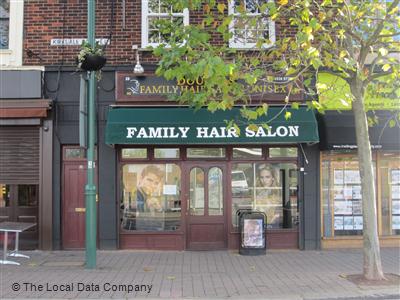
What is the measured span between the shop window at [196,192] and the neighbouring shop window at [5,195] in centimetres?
439

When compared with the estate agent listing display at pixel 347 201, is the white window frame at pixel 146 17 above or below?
above

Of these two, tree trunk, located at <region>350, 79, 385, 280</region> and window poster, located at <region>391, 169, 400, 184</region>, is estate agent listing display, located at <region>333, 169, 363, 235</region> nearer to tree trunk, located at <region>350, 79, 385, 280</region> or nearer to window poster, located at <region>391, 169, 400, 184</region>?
window poster, located at <region>391, 169, 400, 184</region>

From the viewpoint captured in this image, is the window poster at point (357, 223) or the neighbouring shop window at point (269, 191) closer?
the neighbouring shop window at point (269, 191)

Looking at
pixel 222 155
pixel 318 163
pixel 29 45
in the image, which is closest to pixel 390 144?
pixel 318 163

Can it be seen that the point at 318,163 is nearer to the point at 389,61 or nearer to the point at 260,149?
the point at 260,149

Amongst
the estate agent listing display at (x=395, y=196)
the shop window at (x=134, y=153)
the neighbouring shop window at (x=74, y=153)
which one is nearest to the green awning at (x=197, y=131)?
the shop window at (x=134, y=153)

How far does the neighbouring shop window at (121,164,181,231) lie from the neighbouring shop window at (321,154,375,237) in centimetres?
364

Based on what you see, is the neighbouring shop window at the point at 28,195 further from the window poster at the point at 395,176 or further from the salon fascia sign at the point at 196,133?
the window poster at the point at 395,176

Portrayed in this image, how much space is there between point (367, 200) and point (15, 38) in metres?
8.96

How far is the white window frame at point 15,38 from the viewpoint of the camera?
12453 millimetres

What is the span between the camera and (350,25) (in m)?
8.85

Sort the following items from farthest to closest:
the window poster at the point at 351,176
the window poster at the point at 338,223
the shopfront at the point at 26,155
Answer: the window poster at the point at 351,176 < the window poster at the point at 338,223 < the shopfront at the point at 26,155

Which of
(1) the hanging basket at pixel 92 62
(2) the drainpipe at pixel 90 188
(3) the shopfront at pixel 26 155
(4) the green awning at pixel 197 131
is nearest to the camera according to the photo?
(1) the hanging basket at pixel 92 62

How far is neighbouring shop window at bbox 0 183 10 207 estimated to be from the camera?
40.8 feet
